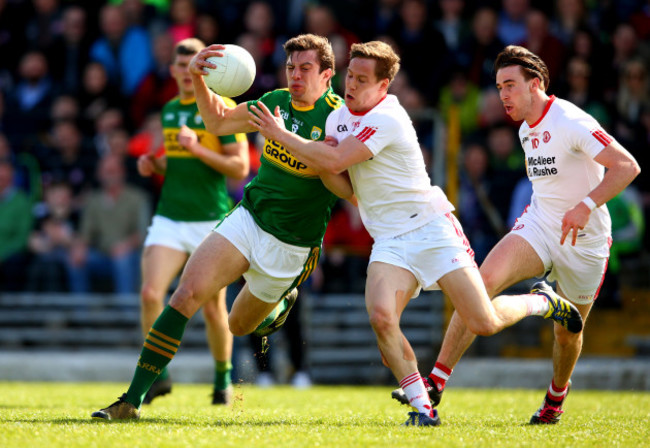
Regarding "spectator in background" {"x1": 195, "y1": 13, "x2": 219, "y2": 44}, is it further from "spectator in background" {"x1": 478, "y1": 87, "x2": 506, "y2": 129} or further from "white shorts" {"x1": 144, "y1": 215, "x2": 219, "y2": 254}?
"white shorts" {"x1": 144, "y1": 215, "x2": 219, "y2": 254}

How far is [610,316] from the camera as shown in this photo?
12422mm

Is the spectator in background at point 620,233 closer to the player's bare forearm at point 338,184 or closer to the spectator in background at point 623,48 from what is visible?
the spectator in background at point 623,48

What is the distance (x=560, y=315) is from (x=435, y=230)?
1.14 metres

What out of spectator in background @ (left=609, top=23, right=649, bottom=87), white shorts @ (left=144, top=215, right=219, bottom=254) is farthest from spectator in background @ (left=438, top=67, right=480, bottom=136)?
white shorts @ (left=144, top=215, right=219, bottom=254)

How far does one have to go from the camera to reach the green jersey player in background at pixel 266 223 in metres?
6.64

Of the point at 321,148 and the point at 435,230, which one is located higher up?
the point at 321,148

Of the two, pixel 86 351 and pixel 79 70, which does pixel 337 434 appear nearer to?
pixel 86 351

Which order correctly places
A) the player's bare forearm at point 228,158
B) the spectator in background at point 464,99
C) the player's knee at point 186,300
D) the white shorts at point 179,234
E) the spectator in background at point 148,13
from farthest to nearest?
the spectator in background at point 148,13, the spectator in background at point 464,99, the white shorts at point 179,234, the player's bare forearm at point 228,158, the player's knee at point 186,300

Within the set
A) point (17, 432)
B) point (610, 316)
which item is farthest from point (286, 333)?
→ point (17, 432)

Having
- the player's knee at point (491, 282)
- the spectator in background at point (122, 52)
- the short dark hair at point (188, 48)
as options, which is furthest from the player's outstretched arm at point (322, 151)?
the spectator in background at point (122, 52)

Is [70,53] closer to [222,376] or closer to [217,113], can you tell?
[222,376]

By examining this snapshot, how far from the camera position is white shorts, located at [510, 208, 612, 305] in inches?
277

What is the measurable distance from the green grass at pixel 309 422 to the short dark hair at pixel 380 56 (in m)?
2.41

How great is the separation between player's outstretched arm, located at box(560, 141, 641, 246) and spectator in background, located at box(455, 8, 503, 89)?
24.1 ft
